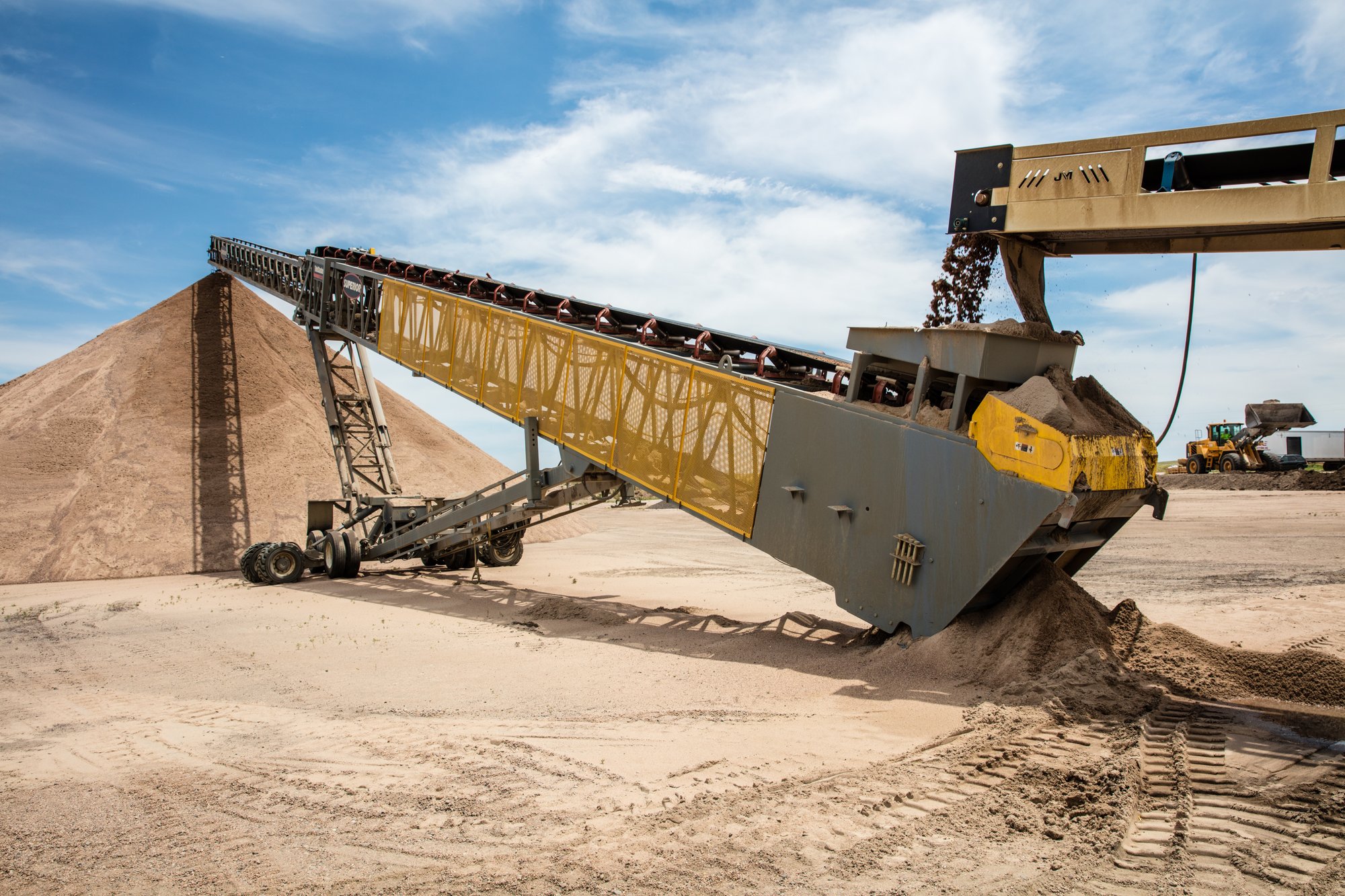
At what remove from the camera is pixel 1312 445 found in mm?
38531

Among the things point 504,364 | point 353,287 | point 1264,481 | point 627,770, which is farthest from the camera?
point 1264,481

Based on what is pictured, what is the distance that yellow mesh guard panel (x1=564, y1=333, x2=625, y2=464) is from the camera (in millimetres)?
11688

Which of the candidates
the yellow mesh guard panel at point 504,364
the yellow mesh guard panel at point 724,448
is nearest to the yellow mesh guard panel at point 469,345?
the yellow mesh guard panel at point 504,364

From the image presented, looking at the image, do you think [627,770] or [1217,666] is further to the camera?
[1217,666]

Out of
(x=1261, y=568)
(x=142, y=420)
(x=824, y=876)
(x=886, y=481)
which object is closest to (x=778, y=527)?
(x=886, y=481)

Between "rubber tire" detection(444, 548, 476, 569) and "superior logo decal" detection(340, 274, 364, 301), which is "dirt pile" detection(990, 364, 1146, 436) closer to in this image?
"rubber tire" detection(444, 548, 476, 569)

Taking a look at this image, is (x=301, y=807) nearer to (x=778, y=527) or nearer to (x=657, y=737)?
(x=657, y=737)

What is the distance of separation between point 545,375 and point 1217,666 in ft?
29.8

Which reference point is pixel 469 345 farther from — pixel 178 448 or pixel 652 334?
pixel 178 448

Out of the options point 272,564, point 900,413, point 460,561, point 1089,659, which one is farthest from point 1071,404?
point 272,564

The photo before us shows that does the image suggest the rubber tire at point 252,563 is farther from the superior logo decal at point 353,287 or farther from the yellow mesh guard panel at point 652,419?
the yellow mesh guard panel at point 652,419

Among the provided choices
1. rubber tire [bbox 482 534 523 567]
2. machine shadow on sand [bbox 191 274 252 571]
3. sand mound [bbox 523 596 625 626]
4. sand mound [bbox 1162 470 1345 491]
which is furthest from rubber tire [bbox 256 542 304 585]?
sand mound [bbox 1162 470 1345 491]

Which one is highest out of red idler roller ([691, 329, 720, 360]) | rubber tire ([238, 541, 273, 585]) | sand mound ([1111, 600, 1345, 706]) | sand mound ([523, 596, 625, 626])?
red idler roller ([691, 329, 720, 360])

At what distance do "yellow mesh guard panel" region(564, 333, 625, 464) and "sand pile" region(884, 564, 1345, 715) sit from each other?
5.16 m
